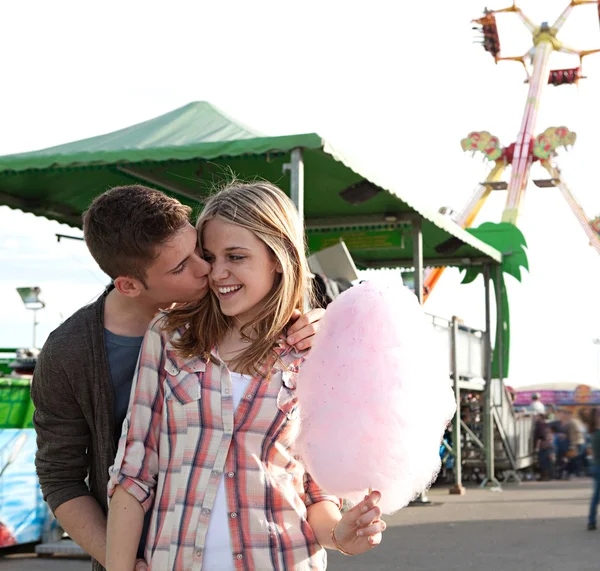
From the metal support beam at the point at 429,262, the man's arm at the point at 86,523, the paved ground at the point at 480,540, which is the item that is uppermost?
the metal support beam at the point at 429,262

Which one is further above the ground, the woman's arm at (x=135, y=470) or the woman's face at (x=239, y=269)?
the woman's face at (x=239, y=269)

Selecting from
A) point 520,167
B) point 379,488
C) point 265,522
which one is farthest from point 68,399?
point 520,167

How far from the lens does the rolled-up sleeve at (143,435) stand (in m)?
2.08

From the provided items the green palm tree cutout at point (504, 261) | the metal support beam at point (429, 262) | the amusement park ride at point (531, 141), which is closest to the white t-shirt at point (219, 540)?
the metal support beam at point (429, 262)

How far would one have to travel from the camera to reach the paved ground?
7555 millimetres

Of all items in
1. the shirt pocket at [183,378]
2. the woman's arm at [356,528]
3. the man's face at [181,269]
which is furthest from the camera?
the man's face at [181,269]

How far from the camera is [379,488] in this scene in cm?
201

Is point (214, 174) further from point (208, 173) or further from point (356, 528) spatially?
point (356, 528)

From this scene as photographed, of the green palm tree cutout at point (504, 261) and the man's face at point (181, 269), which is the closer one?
the man's face at point (181, 269)

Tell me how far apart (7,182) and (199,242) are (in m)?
6.46

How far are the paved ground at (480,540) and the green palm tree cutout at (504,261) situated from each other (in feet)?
8.55

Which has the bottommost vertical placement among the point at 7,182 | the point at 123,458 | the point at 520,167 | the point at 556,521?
the point at 556,521

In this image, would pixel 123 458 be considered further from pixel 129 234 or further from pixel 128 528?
pixel 129 234

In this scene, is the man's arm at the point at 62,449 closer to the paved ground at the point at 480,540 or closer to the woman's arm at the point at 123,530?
the woman's arm at the point at 123,530
